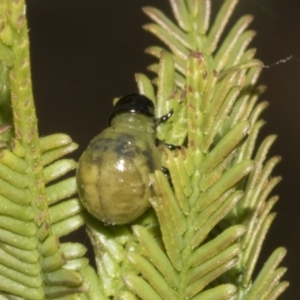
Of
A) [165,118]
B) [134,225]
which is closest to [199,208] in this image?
[134,225]

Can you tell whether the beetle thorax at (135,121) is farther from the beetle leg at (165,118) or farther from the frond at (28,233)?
the frond at (28,233)

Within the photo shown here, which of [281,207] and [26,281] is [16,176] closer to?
[26,281]

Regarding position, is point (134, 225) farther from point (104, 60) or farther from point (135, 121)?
point (104, 60)

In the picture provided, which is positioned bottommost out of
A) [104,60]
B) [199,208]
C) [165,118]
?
[199,208]

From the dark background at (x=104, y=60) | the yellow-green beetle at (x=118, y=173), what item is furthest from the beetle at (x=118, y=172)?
the dark background at (x=104, y=60)

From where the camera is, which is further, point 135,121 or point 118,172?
point 135,121

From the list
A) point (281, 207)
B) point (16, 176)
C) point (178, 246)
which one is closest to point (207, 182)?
point (178, 246)

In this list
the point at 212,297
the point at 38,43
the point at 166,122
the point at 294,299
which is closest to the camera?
the point at 212,297
